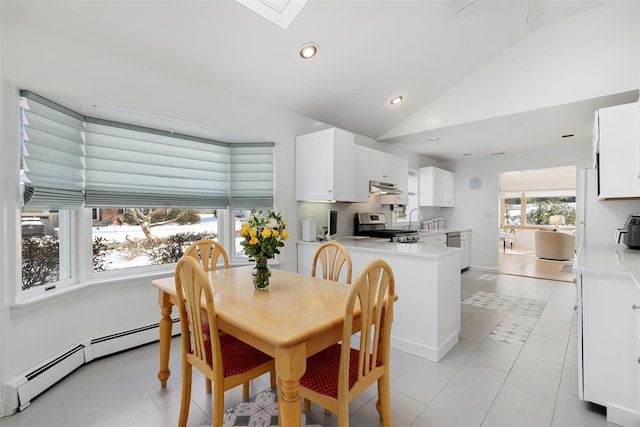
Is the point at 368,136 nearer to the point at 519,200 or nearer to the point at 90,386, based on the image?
the point at 90,386

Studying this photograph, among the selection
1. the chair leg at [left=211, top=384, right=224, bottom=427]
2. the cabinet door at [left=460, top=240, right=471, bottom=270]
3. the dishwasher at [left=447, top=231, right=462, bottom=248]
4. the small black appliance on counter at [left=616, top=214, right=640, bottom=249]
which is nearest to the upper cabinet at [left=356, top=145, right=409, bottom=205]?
the dishwasher at [left=447, top=231, right=462, bottom=248]

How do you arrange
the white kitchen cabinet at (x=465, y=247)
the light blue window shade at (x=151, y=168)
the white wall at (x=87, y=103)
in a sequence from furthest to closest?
the white kitchen cabinet at (x=465, y=247), the light blue window shade at (x=151, y=168), the white wall at (x=87, y=103)

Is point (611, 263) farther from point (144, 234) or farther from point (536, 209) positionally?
point (536, 209)

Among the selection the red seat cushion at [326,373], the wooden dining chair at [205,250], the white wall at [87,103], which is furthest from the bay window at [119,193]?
the red seat cushion at [326,373]

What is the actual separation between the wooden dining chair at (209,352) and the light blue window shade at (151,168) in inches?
59.7

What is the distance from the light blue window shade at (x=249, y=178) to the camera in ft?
10.8

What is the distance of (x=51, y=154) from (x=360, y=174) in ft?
9.62

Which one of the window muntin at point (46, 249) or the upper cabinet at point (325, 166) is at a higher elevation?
the upper cabinet at point (325, 166)

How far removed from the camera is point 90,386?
6.70 feet

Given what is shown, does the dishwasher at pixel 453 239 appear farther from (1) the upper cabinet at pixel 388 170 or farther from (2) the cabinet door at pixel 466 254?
(1) the upper cabinet at pixel 388 170

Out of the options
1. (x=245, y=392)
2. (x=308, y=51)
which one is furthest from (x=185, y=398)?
(x=308, y=51)

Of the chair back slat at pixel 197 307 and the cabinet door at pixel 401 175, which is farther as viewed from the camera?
the cabinet door at pixel 401 175

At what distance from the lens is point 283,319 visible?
136 cm

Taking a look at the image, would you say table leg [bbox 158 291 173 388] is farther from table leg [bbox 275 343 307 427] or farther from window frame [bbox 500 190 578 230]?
window frame [bbox 500 190 578 230]
